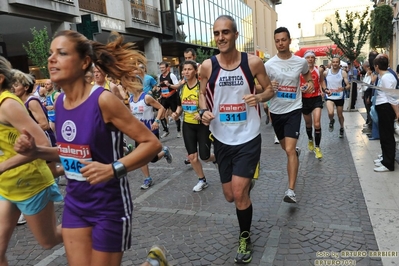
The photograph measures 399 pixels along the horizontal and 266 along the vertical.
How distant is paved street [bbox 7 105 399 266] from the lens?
335cm

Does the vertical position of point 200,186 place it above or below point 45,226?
below

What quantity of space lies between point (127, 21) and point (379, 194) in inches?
732

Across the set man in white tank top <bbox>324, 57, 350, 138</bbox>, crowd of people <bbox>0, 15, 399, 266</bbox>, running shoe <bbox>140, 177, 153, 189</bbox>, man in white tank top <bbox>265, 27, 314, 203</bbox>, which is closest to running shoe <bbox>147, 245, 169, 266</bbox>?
crowd of people <bbox>0, 15, 399, 266</bbox>

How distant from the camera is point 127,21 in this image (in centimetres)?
2044

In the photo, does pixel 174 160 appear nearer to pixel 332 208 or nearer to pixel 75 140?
pixel 332 208

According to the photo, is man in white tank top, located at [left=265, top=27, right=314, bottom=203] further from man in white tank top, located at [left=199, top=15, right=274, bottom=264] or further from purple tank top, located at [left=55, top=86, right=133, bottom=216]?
purple tank top, located at [left=55, top=86, right=133, bottom=216]

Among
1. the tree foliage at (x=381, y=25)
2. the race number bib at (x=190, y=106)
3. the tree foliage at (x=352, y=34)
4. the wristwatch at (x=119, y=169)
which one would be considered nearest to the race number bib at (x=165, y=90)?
the race number bib at (x=190, y=106)

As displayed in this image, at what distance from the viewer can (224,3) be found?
38688 millimetres

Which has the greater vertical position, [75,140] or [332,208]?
[75,140]

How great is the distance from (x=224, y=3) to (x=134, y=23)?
67.3ft

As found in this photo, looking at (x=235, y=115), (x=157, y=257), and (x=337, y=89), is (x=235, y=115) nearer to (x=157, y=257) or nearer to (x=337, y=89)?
(x=157, y=257)

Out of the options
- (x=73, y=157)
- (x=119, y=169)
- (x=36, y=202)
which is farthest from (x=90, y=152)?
(x=36, y=202)

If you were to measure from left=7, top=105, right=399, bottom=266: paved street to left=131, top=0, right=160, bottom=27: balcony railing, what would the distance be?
56.3 feet

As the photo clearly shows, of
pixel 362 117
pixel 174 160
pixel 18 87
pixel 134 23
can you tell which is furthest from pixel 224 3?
pixel 18 87
